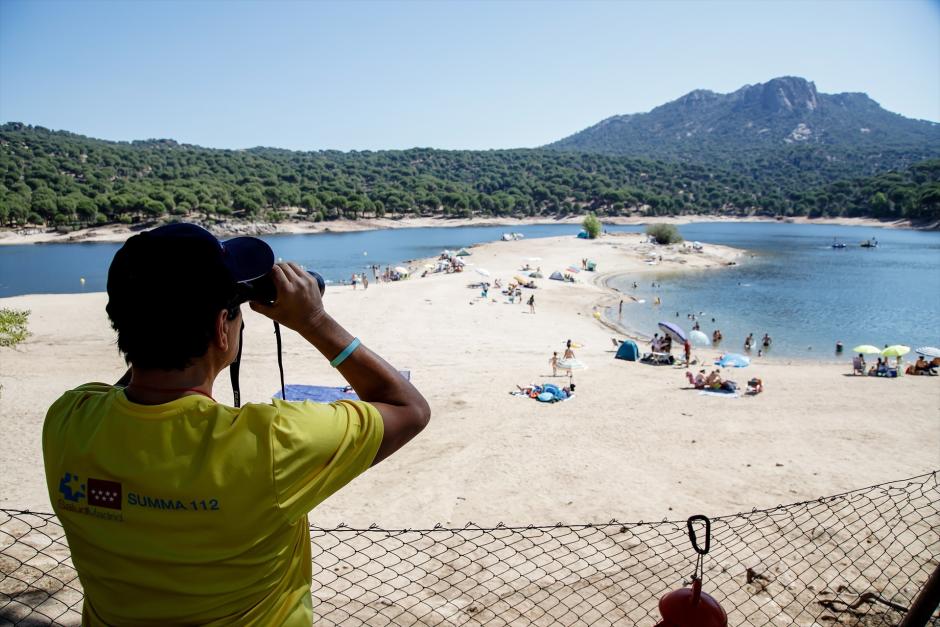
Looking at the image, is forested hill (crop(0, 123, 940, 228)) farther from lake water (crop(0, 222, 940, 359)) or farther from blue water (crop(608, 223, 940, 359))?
blue water (crop(608, 223, 940, 359))

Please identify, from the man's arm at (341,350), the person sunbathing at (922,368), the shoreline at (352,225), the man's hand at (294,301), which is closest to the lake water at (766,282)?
the shoreline at (352,225)

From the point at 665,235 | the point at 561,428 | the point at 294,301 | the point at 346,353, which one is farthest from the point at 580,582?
the point at 665,235

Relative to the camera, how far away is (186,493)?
3.84 feet

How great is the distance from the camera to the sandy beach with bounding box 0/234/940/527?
7.98m

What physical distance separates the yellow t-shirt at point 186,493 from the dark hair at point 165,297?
11 cm

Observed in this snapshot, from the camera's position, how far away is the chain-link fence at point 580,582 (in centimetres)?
407

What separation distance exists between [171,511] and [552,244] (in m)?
66.5

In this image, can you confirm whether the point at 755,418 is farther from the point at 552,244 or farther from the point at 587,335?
the point at 552,244

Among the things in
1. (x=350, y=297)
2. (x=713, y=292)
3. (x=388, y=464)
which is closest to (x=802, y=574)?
(x=388, y=464)

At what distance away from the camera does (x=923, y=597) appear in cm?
273

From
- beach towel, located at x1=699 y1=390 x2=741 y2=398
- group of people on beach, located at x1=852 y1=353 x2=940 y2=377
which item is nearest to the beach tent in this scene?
beach towel, located at x1=699 y1=390 x2=741 y2=398

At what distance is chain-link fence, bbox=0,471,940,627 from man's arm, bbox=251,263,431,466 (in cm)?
210

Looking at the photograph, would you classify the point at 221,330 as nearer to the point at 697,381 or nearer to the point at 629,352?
the point at 697,381

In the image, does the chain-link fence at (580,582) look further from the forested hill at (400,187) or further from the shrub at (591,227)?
the forested hill at (400,187)
